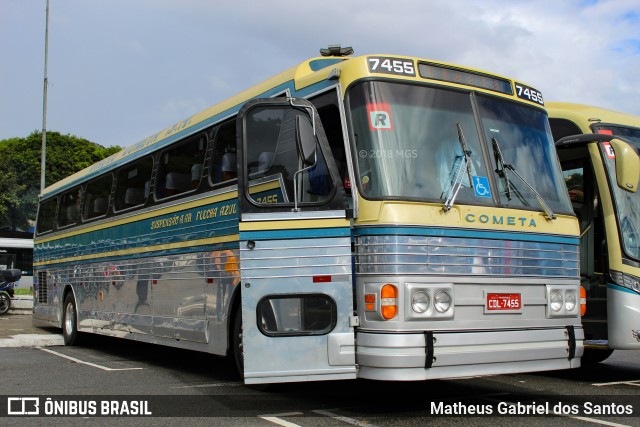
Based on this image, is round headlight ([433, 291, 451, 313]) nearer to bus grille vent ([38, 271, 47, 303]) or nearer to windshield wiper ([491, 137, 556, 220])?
windshield wiper ([491, 137, 556, 220])

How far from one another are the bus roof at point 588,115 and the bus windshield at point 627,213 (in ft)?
2.07

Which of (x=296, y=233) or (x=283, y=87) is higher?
(x=283, y=87)

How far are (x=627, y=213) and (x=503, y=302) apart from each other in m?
3.41

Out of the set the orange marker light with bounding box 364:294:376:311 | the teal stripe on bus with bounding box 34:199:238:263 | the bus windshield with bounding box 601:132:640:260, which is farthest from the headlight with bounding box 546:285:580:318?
the teal stripe on bus with bounding box 34:199:238:263

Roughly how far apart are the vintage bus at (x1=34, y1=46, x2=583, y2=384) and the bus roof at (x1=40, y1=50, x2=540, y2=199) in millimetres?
30

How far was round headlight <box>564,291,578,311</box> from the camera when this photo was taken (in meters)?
7.14

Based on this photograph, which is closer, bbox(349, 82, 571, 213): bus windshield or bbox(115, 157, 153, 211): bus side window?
bbox(349, 82, 571, 213): bus windshield

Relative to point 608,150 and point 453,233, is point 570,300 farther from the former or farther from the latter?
point 608,150

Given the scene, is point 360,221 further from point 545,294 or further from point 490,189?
point 545,294

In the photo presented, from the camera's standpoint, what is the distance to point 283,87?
792 cm

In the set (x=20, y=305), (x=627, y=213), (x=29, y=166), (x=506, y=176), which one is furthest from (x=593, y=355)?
(x=29, y=166)

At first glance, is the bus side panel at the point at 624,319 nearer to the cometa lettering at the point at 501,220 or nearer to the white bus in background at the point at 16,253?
the cometa lettering at the point at 501,220

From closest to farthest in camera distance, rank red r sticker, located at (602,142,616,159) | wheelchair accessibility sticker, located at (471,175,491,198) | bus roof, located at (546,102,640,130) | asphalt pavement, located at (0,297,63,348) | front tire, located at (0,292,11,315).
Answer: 1. wheelchair accessibility sticker, located at (471,175,491,198)
2. red r sticker, located at (602,142,616,159)
3. bus roof, located at (546,102,640,130)
4. asphalt pavement, located at (0,297,63,348)
5. front tire, located at (0,292,11,315)

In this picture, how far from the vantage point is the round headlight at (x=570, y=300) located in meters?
7.14
